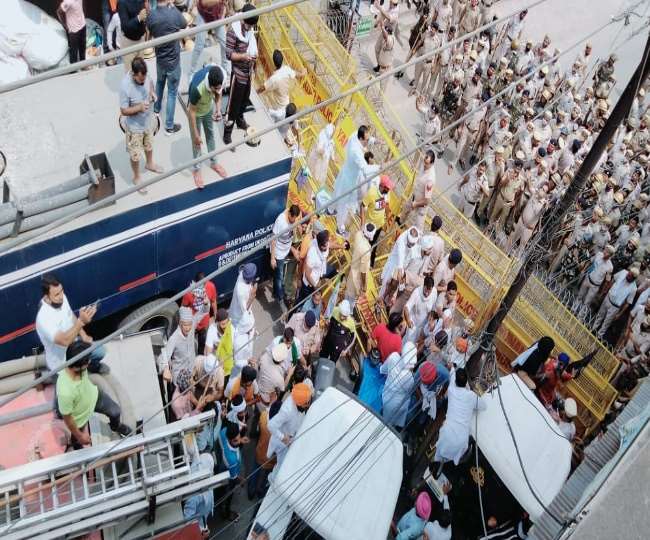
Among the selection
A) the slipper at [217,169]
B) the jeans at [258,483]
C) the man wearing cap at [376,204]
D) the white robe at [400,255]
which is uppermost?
the slipper at [217,169]

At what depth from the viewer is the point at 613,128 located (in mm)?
5715

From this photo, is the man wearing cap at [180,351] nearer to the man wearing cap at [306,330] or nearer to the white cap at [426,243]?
the man wearing cap at [306,330]

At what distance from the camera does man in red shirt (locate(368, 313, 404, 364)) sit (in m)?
8.07

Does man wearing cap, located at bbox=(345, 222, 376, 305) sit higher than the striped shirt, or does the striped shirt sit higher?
the striped shirt

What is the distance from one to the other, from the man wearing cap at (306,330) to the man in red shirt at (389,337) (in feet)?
2.20

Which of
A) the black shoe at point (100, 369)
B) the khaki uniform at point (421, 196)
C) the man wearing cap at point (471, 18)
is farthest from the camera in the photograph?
the man wearing cap at point (471, 18)

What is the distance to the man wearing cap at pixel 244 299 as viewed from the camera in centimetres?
787

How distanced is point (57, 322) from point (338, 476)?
2789 millimetres

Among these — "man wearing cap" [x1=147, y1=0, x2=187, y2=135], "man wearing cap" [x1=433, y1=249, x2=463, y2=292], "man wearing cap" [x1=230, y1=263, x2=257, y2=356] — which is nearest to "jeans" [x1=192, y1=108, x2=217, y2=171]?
"man wearing cap" [x1=147, y1=0, x2=187, y2=135]

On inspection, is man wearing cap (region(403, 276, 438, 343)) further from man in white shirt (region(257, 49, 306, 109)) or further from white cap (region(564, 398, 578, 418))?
man in white shirt (region(257, 49, 306, 109))

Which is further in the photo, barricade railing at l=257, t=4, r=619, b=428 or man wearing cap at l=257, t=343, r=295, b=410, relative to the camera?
barricade railing at l=257, t=4, r=619, b=428

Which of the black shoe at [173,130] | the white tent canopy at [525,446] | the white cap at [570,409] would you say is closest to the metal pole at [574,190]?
the white tent canopy at [525,446]

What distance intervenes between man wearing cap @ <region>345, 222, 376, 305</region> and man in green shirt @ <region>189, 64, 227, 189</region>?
188 cm

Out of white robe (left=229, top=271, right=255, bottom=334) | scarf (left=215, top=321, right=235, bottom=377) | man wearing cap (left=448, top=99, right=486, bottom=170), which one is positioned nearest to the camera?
scarf (left=215, top=321, right=235, bottom=377)
